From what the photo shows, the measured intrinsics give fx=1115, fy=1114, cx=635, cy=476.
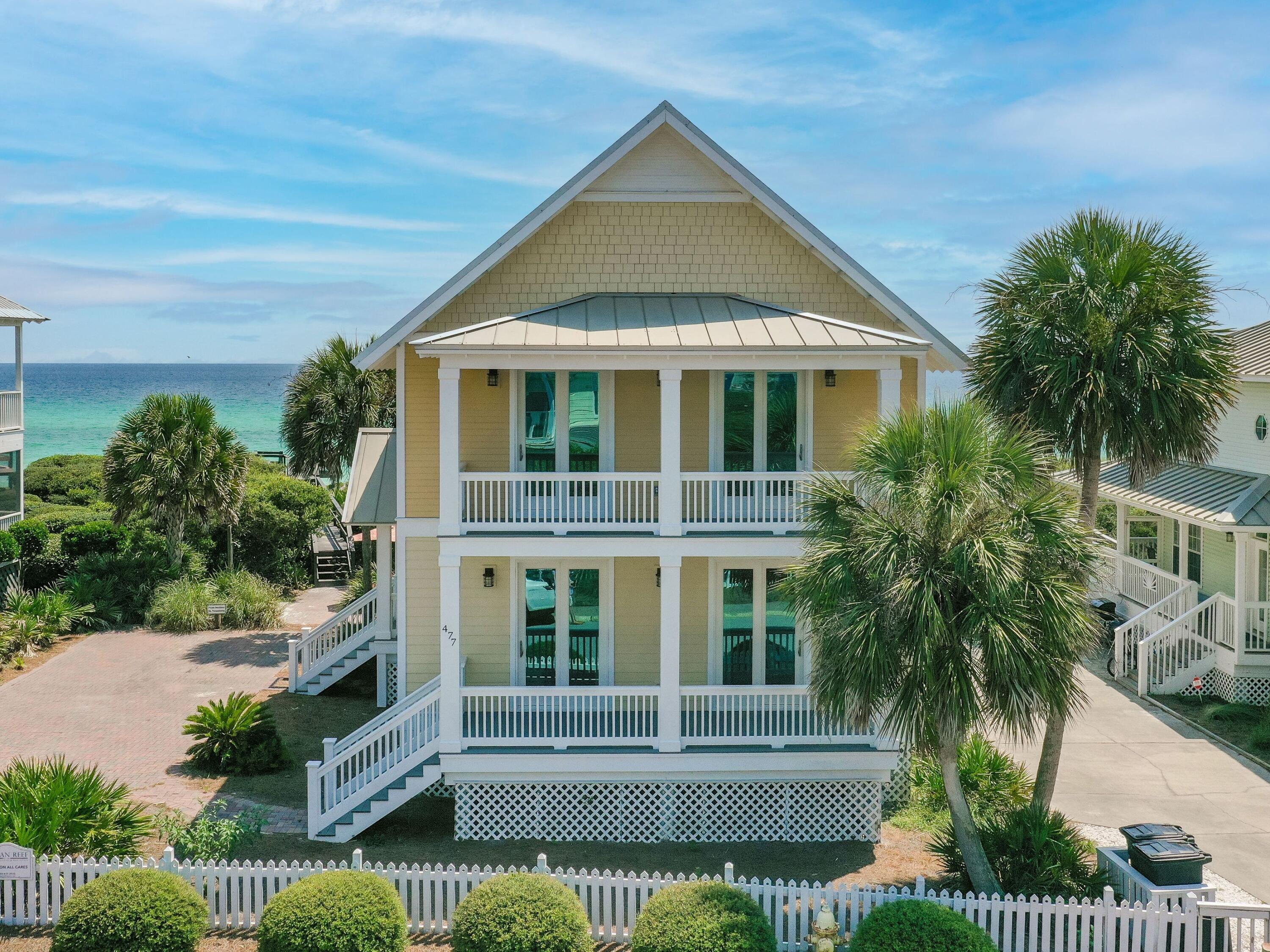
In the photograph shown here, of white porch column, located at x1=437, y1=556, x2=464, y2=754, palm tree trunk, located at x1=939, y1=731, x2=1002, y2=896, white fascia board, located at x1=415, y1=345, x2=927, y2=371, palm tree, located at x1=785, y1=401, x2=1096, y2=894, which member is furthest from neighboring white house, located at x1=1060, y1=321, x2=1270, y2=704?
white porch column, located at x1=437, y1=556, x2=464, y2=754

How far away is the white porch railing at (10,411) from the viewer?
28.9 m

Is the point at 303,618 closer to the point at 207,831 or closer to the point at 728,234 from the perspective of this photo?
the point at 207,831

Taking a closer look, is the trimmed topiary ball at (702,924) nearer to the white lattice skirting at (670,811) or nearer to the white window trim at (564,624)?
the white lattice skirting at (670,811)

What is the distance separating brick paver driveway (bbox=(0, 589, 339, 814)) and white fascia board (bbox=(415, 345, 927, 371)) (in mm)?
7520

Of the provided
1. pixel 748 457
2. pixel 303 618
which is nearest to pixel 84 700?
pixel 303 618

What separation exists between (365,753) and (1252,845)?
11.7 metres

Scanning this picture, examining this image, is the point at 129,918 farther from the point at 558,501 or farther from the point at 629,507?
the point at 629,507

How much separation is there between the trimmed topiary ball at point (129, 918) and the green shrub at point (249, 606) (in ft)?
53.3

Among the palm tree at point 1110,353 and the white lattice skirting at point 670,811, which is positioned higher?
the palm tree at point 1110,353

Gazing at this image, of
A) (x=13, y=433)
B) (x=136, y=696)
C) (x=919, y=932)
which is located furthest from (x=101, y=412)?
(x=919, y=932)

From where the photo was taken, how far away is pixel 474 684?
55.3 feet

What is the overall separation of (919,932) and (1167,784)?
8.27 meters

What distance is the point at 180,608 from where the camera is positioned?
2675 centimetres

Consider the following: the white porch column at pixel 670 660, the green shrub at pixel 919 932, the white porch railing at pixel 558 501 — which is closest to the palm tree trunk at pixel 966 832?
the green shrub at pixel 919 932
